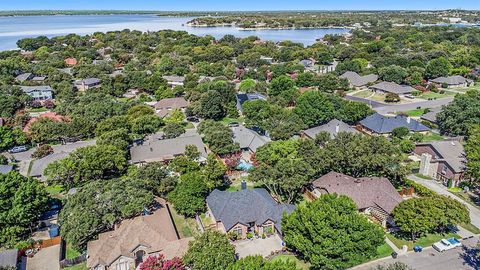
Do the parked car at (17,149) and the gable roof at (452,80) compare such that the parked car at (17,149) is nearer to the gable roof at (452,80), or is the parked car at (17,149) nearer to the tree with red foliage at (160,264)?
the tree with red foliage at (160,264)

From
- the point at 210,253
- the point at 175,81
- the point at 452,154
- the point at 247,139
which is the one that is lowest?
the point at 175,81

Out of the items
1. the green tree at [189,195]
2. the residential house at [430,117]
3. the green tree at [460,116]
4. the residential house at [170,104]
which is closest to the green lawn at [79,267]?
the green tree at [189,195]

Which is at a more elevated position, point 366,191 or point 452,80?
point 452,80

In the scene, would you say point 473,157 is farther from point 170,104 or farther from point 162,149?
point 170,104

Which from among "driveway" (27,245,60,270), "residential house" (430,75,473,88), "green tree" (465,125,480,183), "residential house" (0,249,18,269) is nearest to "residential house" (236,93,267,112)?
"green tree" (465,125,480,183)

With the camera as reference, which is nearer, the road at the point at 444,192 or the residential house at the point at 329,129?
the road at the point at 444,192

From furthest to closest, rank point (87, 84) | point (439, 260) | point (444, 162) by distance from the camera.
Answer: point (87, 84) < point (444, 162) < point (439, 260)

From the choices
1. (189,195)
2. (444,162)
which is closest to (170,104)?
(189,195)
